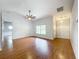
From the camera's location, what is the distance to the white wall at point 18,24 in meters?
6.90

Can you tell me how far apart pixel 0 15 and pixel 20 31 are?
280cm

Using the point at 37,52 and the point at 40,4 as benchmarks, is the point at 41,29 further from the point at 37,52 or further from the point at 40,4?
the point at 37,52

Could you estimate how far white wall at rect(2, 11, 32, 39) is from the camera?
22.6 feet

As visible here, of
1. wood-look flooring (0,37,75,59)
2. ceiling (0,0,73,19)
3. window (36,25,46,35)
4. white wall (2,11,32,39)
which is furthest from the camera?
window (36,25,46,35)

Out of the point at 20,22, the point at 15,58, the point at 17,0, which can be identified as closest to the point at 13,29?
the point at 20,22

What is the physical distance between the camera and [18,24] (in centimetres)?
800

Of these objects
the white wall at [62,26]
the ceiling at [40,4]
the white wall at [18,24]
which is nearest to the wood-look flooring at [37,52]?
the ceiling at [40,4]

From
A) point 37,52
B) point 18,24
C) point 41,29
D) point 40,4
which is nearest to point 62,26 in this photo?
point 41,29

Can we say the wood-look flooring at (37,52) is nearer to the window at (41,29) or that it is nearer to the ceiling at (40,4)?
the ceiling at (40,4)

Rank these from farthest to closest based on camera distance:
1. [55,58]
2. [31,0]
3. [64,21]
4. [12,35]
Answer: [64,21] → [12,35] → [31,0] → [55,58]

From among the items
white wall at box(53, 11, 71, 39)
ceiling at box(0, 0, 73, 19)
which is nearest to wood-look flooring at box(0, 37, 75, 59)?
ceiling at box(0, 0, 73, 19)

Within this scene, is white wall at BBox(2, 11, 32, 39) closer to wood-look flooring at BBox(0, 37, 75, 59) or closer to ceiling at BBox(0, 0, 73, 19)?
ceiling at BBox(0, 0, 73, 19)

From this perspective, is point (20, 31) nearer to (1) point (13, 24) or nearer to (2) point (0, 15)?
(1) point (13, 24)

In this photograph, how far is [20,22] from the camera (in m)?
8.25
